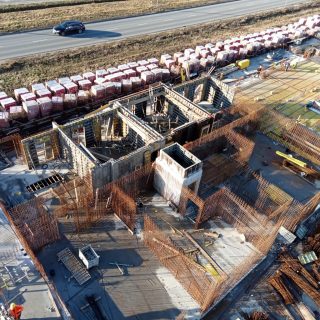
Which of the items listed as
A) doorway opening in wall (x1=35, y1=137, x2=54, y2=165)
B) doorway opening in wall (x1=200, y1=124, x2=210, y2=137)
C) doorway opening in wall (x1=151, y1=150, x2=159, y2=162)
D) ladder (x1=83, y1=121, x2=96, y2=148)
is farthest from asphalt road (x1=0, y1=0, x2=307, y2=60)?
doorway opening in wall (x1=151, y1=150, x2=159, y2=162)

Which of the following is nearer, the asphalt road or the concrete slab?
the concrete slab

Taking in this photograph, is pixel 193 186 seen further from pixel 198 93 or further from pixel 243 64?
pixel 243 64

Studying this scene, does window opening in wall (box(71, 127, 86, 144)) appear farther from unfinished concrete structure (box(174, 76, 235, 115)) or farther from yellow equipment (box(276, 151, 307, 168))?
yellow equipment (box(276, 151, 307, 168))

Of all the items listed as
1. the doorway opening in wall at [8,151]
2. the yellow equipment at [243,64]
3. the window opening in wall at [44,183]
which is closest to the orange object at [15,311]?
the window opening in wall at [44,183]

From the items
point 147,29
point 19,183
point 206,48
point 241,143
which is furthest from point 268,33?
point 19,183

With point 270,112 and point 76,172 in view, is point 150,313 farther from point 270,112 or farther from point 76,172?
point 270,112

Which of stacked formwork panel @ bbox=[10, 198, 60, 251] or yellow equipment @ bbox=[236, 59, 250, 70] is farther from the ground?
yellow equipment @ bbox=[236, 59, 250, 70]

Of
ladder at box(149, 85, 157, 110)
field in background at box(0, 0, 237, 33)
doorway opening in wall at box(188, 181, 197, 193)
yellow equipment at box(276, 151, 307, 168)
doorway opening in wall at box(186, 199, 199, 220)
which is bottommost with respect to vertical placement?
doorway opening in wall at box(186, 199, 199, 220)

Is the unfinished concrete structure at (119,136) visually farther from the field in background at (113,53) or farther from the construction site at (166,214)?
the field in background at (113,53)
